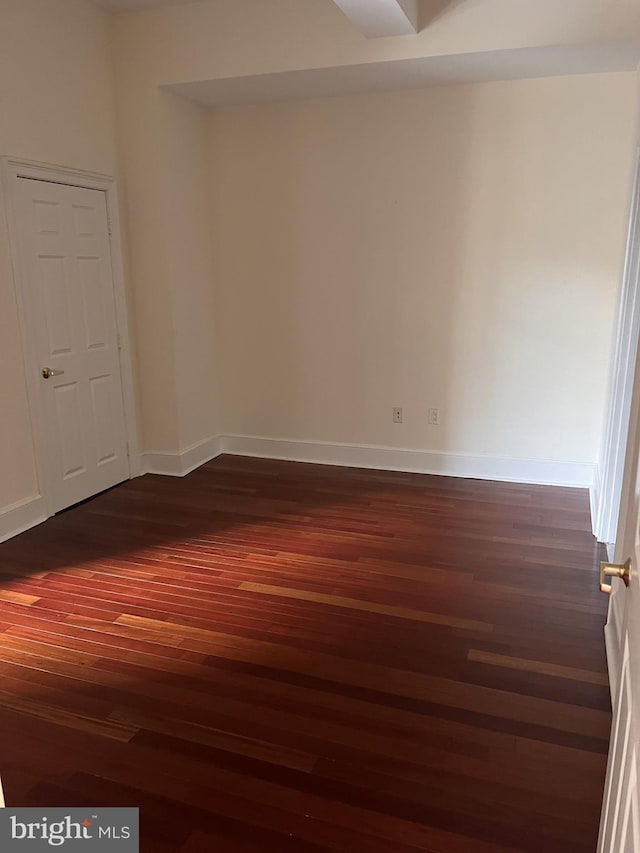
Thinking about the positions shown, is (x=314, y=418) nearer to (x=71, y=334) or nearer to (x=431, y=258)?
(x=431, y=258)

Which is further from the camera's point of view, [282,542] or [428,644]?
[282,542]

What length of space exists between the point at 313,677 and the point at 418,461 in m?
2.52

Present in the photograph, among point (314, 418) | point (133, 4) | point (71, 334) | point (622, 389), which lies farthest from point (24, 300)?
point (622, 389)

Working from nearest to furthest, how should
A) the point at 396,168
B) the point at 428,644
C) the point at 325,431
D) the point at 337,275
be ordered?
the point at 428,644 → the point at 396,168 → the point at 337,275 → the point at 325,431

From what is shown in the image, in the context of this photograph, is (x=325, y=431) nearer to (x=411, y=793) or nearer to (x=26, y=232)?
(x=26, y=232)

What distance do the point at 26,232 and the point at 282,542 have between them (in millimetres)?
2221

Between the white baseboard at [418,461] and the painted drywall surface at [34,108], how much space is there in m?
1.83

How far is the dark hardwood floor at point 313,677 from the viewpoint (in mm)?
1789

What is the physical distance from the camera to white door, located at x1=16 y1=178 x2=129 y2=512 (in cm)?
359

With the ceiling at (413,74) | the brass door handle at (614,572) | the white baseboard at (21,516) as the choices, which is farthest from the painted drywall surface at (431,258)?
the brass door handle at (614,572)

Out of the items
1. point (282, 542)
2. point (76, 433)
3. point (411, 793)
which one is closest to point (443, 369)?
point (282, 542)

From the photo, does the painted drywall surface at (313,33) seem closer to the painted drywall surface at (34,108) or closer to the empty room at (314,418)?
the empty room at (314,418)

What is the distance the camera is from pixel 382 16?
3.19 meters

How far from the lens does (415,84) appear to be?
400 centimetres
